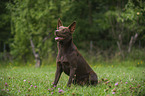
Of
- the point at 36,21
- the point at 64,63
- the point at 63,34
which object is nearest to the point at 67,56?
the point at 64,63

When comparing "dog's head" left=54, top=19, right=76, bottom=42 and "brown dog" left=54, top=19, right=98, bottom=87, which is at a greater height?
"dog's head" left=54, top=19, right=76, bottom=42

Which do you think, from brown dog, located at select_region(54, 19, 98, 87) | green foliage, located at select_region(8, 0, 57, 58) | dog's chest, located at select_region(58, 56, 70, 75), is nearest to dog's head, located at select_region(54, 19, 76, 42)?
brown dog, located at select_region(54, 19, 98, 87)

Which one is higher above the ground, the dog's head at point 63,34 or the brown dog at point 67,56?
the dog's head at point 63,34

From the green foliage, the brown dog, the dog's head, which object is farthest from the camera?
the green foliage

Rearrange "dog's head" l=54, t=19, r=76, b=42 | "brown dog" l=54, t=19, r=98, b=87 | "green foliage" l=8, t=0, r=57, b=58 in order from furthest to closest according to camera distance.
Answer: "green foliage" l=8, t=0, r=57, b=58
"brown dog" l=54, t=19, r=98, b=87
"dog's head" l=54, t=19, r=76, b=42

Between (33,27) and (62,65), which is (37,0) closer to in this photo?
(33,27)

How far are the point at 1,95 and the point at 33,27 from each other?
28.4 ft

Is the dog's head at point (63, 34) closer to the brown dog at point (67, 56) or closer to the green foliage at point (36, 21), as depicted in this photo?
the brown dog at point (67, 56)

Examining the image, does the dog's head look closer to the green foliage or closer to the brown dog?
the brown dog

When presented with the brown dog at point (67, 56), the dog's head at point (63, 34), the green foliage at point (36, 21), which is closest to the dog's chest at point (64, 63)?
the brown dog at point (67, 56)

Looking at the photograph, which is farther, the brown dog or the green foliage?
the green foliage

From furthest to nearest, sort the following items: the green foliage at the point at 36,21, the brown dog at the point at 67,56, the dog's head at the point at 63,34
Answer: the green foliage at the point at 36,21
the brown dog at the point at 67,56
the dog's head at the point at 63,34

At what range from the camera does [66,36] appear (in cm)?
428

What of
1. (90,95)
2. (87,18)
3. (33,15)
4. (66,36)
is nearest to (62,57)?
(66,36)
